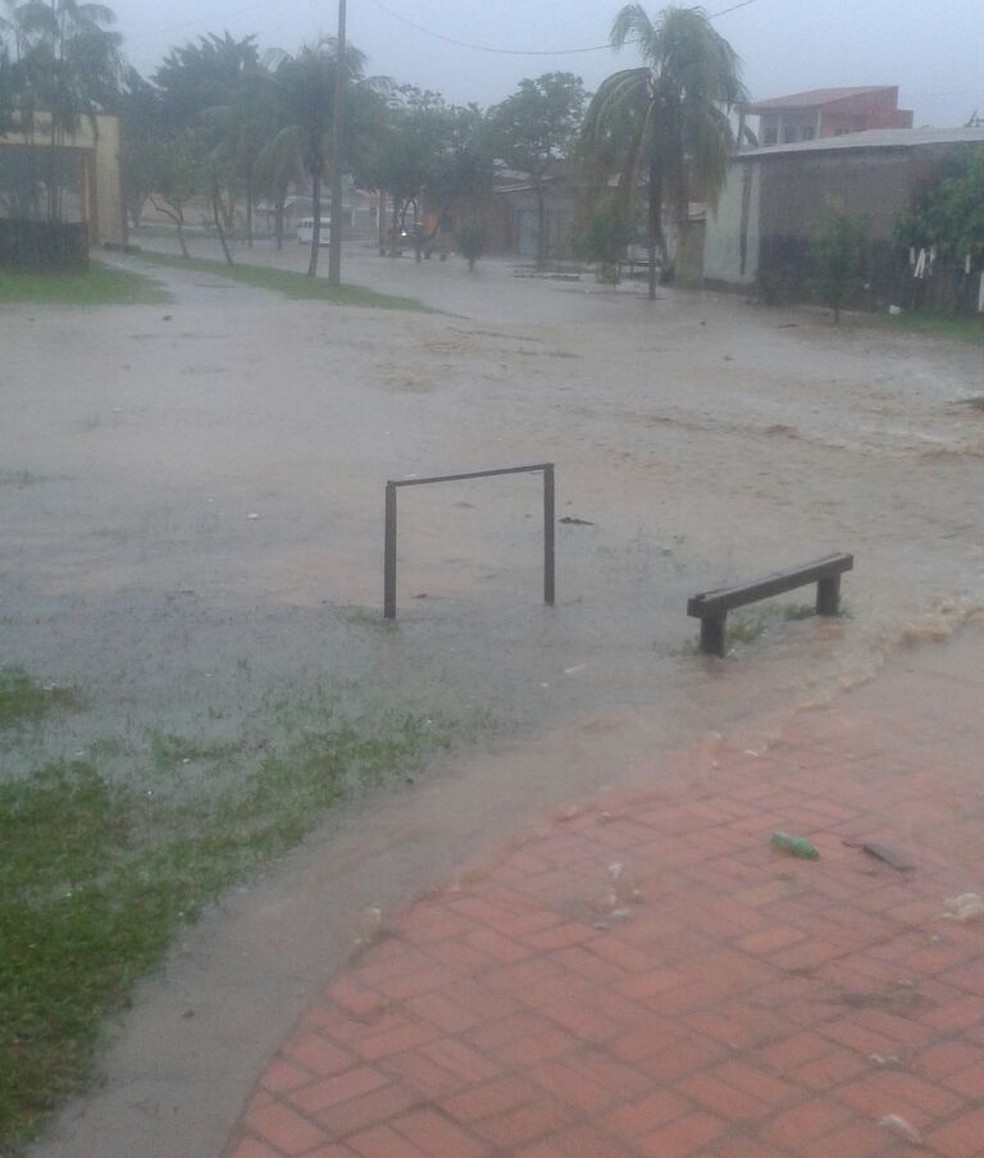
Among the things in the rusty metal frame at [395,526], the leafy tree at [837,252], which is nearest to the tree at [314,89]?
the leafy tree at [837,252]

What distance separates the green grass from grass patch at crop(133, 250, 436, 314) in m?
28.7

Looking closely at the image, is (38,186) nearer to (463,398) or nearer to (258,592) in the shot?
(463,398)

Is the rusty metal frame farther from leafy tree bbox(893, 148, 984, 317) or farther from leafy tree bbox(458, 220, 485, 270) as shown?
leafy tree bbox(458, 220, 485, 270)

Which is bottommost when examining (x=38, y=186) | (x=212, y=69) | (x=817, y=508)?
(x=817, y=508)

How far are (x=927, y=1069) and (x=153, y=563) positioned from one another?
6.60 m

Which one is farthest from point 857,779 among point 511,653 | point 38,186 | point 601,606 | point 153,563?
point 38,186

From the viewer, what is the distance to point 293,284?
42094mm

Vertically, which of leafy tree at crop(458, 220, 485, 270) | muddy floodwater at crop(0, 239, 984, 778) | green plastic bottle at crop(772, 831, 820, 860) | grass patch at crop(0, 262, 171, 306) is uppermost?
leafy tree at crop(458, 220, 485, 270)

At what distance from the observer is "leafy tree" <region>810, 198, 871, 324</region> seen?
36062mm

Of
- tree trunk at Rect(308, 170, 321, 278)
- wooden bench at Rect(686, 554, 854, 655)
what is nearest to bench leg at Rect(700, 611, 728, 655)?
wooden bench at Rect(686, 554, 854, 655)

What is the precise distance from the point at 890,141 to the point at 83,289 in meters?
20.0

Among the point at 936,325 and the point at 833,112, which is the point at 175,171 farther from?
the point at 833,112

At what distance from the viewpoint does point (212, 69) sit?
91.2m

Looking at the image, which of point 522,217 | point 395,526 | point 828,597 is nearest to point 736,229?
point 522,217
